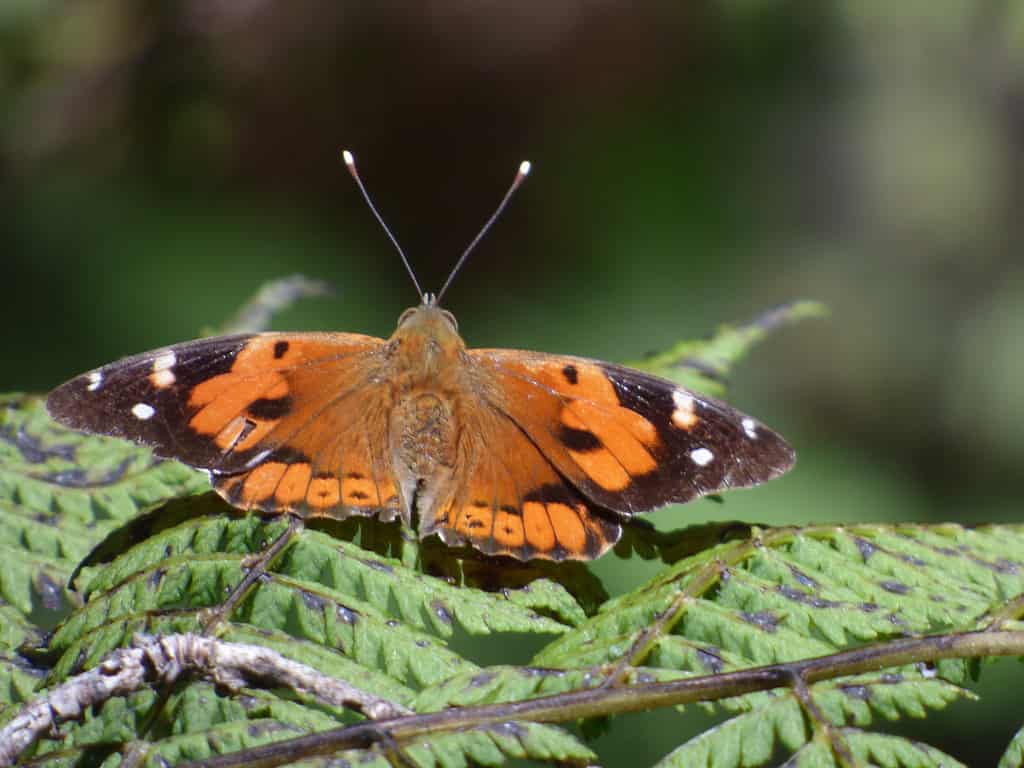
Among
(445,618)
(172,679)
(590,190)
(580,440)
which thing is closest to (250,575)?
(172,679)

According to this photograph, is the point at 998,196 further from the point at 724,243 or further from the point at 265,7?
the point at 265,7

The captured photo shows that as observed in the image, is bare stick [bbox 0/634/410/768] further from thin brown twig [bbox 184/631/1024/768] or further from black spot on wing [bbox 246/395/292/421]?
black spot on wing [bbox 246/395/292/421]

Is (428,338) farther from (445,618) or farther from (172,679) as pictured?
(172,679)

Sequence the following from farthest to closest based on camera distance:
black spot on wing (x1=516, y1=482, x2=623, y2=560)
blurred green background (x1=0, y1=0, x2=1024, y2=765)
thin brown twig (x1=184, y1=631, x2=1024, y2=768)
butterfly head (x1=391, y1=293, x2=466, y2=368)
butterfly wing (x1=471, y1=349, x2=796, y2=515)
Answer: blurred green background (x1=0, y1=0, x2=1024, y2=765)
butterfly head (x1=391, y1=293, x2=466, y2=368)
butterfly wing (x1=471, y1=349, x2=796, y2=515)
black spot on wing (x1=516, y1=482, x2=623, y2=560)
thin brown twig (x1=184, y1=631, x2=1024, y2=768)

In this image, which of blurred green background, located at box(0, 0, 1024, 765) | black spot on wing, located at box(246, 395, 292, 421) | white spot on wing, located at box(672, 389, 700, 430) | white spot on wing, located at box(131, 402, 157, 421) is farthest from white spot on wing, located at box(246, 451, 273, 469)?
blurred green background, located at box(0, 0, 1024, 765)

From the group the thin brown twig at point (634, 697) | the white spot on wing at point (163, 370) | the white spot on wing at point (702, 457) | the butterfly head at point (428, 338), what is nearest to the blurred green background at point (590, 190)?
the butterfly head at point (428, 338)

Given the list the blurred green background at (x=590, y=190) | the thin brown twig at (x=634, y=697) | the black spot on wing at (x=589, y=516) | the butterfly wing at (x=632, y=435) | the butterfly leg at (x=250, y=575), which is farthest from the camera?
the blurred green background at (x=590, y=190)

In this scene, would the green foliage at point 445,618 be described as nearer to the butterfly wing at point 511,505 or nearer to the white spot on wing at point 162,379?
the butterfly wing at point 511,505
